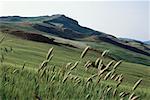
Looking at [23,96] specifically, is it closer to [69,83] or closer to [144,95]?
[69,83]

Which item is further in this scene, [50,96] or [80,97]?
[80,97]

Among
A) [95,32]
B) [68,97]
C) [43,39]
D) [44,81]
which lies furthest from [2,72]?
[95,32]

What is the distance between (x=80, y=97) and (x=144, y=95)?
3653 mm

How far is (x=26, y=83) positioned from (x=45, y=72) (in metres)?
1.04

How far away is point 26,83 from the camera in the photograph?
7.39 meters

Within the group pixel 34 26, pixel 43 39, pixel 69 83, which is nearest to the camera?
pixel 69 83

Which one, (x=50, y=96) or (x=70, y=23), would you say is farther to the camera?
(x=70, y=23)

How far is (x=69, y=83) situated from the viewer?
7582mm

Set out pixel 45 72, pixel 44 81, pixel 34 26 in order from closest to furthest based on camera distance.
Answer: pixel 45 72, pixel 44 81, pixel 34 26

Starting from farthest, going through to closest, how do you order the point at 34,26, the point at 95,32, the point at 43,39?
the point at 95,32
the point at 34,26
the point at 43,39

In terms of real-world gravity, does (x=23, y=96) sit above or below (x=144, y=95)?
above

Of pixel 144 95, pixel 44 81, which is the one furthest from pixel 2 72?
pixel 144 95

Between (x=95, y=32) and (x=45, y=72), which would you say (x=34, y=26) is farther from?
(x=45, y=72)

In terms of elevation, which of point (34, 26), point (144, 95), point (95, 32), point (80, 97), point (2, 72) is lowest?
point (95, 32)
